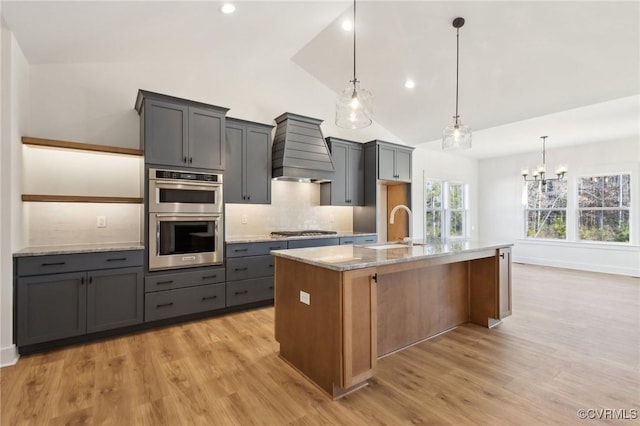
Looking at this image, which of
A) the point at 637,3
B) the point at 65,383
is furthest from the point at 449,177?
the point at 65,383

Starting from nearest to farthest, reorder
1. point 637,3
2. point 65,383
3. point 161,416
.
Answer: point 161,416 < point 65,383 < point 637,3

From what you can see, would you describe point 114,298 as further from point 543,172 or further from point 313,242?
point 543,172

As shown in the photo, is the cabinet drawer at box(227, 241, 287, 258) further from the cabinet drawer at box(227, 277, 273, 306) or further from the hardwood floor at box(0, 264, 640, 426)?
the hardwood floor at box(0, 264, 640, 426)

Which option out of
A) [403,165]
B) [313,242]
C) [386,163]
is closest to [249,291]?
[313,242]

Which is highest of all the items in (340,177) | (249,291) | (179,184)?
(340,177)

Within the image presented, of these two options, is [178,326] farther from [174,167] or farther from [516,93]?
[516,93]

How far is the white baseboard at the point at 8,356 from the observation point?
247 cm

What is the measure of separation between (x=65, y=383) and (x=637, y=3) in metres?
5.74

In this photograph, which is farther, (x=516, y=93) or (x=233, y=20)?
(x=516, y=93)

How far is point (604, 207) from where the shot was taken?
646 centimetres

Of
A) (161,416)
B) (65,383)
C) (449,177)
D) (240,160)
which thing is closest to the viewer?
(161,416)

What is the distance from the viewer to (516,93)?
4.33m

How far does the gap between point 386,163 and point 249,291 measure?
3134mm

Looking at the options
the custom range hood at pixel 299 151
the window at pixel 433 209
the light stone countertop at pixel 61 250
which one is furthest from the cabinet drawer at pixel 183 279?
the window at pixel 433 209
